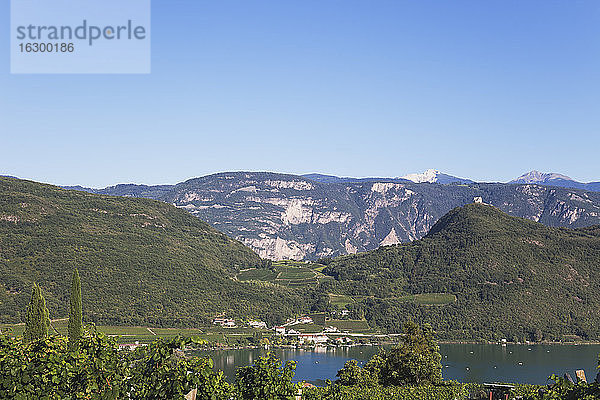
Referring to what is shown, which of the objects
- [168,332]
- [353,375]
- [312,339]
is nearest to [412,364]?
[353,375]

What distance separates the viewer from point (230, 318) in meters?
158

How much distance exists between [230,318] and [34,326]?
119 metres

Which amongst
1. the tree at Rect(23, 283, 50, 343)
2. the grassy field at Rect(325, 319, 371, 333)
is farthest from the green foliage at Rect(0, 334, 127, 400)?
the grassy field at Rect(325, 319, 371, 333)

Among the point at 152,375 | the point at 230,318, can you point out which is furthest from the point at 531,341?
the point at 152,375

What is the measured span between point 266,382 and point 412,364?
93.3 feet

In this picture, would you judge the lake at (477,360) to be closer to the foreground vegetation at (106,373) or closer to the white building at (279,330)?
the white building at (279,330)

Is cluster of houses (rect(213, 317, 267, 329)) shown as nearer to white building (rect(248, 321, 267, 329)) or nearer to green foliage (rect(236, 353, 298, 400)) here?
white building (rect(248, 321, 267, 329))

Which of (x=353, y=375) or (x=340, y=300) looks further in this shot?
(x=340, y=300)

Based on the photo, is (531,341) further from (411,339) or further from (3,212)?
(3,212)

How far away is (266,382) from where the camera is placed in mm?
15164

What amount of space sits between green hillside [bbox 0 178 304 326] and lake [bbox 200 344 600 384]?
96.2 ft

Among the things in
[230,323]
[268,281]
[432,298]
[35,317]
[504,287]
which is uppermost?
[35,317]

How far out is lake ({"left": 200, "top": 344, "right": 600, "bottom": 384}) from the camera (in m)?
101

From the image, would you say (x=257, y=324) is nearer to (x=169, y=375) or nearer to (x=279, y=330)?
(x=279, y=330)
